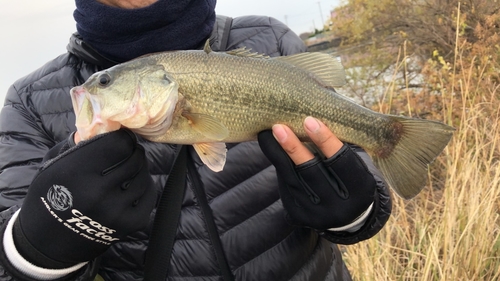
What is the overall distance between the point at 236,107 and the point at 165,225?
631 millimetres

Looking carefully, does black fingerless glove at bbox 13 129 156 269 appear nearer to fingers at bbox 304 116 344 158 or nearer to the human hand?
the human hand

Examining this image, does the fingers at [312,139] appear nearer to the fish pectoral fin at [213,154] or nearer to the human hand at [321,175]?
the human hand at [321,175]

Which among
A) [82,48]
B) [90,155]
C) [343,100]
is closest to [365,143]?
[343,100]

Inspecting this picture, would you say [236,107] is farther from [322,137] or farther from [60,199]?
[60,199]

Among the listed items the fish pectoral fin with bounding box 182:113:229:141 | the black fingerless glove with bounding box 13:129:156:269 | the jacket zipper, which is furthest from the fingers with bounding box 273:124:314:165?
the black fingerless glove with bounding box 13:129:156:269

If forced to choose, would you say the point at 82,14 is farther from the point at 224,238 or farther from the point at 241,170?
the point at 224,238

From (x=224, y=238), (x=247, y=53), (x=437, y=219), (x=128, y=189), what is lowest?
(x=437, y=219)

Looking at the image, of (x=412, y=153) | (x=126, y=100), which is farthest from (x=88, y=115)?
(x=412, y=153)

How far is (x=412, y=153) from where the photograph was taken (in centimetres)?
194

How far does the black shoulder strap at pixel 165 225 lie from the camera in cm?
199

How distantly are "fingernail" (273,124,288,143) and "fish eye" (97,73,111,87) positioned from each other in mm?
699

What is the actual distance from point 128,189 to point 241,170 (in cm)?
58

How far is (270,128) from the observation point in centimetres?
191

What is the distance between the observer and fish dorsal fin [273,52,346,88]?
203cm
